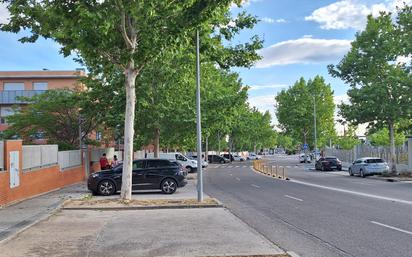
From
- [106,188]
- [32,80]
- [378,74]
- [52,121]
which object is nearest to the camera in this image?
[106,188]

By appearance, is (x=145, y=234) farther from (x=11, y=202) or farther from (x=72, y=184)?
(x=72, y=184)

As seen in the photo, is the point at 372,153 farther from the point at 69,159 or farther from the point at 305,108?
the point at 305,108

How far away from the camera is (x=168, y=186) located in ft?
73.5

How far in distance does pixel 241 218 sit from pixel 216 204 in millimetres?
3108

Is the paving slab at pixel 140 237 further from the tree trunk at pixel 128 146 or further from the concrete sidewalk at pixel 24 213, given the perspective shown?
the tree trunk at pixel 128 146

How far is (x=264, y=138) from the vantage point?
117438 mm

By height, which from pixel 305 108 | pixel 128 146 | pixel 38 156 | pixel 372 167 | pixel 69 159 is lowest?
pixel 372 167

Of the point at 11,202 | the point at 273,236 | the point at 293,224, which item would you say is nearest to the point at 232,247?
the point at 273,236

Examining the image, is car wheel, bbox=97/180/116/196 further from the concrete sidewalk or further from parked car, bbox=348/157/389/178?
parked car, bbox=348/157/389/178

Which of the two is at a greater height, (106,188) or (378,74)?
(378,74)

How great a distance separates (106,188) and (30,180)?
313 centimetres

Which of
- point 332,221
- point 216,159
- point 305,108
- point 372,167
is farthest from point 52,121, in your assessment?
point 305,108

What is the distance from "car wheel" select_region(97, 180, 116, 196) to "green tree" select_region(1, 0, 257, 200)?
4.40 metres

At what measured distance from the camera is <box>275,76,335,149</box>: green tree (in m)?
86.8
